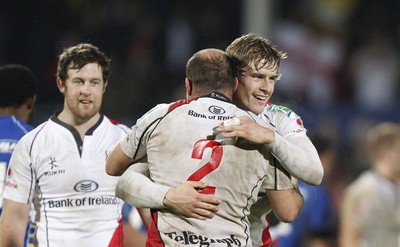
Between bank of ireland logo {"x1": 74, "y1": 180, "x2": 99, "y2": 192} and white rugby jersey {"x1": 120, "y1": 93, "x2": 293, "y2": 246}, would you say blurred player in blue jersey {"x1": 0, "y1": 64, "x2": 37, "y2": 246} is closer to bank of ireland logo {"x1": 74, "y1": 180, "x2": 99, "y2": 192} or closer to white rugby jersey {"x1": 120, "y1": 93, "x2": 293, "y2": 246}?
bank of ireland logo {"x1": 74, "y1": 180, "x2": 99, "y2": 192}

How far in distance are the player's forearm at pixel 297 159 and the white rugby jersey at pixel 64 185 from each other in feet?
5.08

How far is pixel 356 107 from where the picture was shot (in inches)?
465

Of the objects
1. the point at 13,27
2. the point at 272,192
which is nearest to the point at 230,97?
the point at 272,192

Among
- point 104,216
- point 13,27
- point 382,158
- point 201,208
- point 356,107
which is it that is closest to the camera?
point 201,208

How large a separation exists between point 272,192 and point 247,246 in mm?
297

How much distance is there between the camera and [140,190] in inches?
197


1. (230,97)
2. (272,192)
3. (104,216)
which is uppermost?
(230,97)

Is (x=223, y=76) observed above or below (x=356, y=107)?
above

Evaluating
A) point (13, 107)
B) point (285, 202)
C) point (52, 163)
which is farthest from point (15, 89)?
point (285, 202)

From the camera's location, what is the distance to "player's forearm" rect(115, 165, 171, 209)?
4.93 meters

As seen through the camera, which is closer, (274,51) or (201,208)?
(201,208)

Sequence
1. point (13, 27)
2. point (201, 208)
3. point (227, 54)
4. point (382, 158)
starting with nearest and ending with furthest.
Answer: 1. point (201, 208)
2. point (227, 54)
3. point (382, 158)
4. point (13, 27)

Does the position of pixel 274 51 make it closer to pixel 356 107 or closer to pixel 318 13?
pixel 356 107

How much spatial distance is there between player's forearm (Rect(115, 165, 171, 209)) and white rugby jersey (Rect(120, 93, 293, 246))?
2.5 inches
